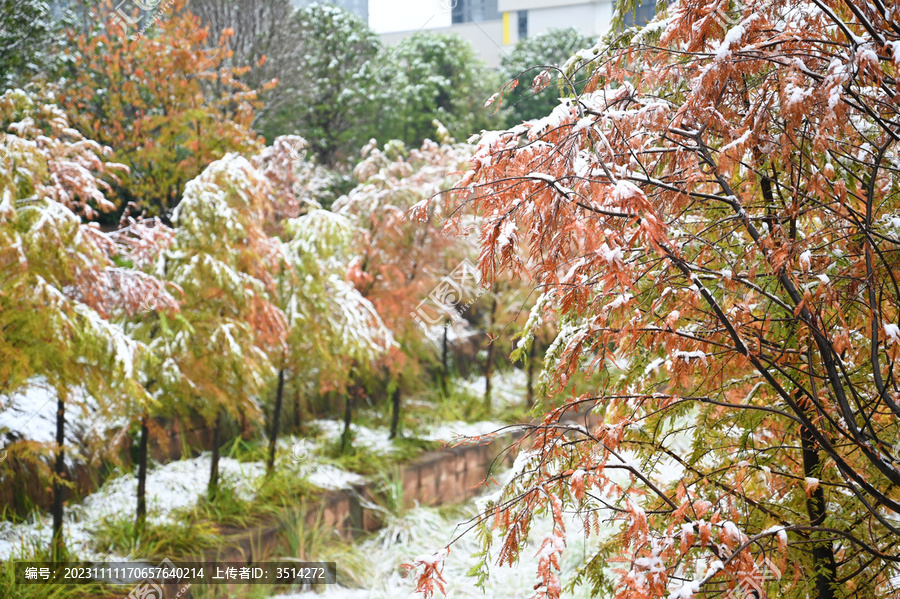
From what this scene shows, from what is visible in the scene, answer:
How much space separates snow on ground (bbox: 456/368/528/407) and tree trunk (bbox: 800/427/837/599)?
5577 mm

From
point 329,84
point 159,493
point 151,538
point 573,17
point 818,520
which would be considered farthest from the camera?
point 573,17

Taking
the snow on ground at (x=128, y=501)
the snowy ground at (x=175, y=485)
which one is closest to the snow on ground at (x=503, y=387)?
the snowy ground at (x=175, y=485)

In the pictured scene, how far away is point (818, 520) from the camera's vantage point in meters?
2.22

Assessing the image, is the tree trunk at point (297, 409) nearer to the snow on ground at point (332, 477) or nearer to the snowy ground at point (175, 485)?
the snowy ground at point (175, 485)

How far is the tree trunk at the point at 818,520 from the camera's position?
6.95 ft

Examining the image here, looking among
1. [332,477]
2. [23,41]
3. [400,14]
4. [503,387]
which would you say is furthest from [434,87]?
[332,477]

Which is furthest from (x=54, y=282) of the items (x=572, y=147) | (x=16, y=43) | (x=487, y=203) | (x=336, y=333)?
(x=16, y=43)

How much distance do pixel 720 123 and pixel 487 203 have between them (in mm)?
655

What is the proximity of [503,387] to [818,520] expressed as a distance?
6217 millimetres

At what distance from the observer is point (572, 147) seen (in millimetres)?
1778

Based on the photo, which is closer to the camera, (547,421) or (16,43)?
(547,421)

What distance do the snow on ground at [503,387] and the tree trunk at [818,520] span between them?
18.3ft

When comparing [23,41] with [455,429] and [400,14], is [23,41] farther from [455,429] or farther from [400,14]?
[455,429]

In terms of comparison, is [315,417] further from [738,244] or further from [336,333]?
[738,244]
